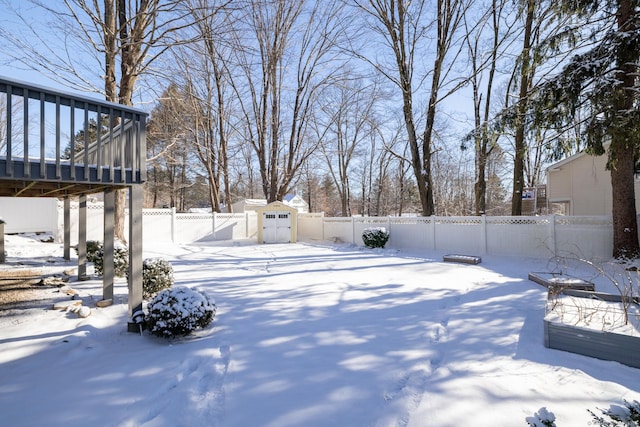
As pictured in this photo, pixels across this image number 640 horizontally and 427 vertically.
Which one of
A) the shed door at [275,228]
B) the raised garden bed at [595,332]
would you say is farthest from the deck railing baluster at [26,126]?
the shed door at [275,228]

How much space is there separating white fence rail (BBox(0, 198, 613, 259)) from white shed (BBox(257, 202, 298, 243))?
118 cm

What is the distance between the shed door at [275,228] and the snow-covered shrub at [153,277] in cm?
945

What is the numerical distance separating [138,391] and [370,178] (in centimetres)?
2694

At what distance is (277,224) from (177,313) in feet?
36.6

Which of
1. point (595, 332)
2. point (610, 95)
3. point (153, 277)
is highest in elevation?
Result: point (610, 95)

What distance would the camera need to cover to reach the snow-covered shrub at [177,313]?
10.8ft

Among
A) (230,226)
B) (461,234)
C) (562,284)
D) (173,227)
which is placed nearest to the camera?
(562,284)

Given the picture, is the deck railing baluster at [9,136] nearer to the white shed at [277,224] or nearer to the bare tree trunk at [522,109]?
the bare tree trunk at [522,109]

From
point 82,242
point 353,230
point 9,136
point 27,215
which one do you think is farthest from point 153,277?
point 27,215

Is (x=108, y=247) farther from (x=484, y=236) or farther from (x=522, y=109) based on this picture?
(x=484, y=236)

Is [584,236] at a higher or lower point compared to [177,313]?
higher

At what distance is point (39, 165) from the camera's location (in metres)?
2.97

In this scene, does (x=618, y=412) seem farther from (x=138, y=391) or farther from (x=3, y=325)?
(x=3, y=325)

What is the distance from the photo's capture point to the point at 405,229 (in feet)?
37.5
